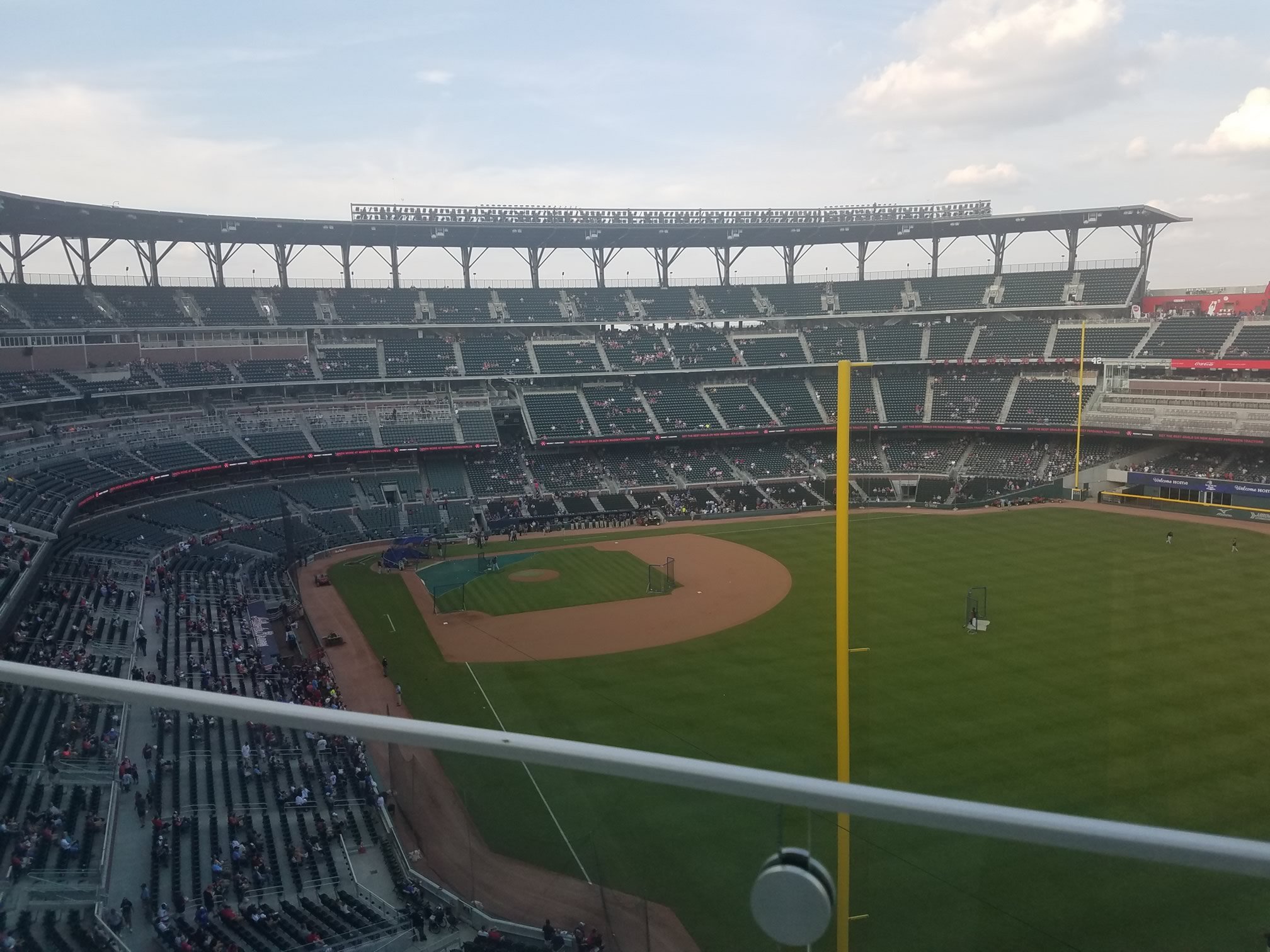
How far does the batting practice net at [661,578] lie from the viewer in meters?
31.3

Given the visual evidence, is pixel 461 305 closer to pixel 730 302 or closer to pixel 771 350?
pixel 730 302

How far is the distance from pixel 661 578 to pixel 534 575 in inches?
210

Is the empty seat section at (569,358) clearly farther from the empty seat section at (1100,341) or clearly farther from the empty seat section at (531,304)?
the empty seat section at (1100,341)

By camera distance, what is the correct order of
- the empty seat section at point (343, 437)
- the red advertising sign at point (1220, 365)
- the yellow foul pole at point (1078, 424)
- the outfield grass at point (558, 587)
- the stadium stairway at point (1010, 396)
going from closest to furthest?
the outfield grass at point (558, 587), the red advertising sign at point (1220, 365), the yellow foul pole at point (1078, 424), the empty seat section at point (343, 437), the stadium stairway at point (1010, 396)

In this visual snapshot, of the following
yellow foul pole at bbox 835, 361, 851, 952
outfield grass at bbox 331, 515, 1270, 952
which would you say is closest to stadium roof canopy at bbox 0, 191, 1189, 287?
outfield grass at bbox 331, 515, 1270, 952

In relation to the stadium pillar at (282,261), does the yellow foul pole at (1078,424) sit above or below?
below

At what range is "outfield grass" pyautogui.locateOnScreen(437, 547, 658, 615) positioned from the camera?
30.2m

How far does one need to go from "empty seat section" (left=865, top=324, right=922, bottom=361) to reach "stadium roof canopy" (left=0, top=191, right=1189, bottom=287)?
6.56 m

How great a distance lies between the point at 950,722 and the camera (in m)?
17.8

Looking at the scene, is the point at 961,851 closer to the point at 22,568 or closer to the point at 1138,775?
the point at 1138,775

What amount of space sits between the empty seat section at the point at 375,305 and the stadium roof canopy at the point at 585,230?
1.30m

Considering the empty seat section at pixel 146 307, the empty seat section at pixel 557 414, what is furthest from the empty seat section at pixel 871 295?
the empty seat section at pixel 146 307

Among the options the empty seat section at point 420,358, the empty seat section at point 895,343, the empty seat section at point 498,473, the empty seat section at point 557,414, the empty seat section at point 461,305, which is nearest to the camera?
the empty seat section at point 498,473

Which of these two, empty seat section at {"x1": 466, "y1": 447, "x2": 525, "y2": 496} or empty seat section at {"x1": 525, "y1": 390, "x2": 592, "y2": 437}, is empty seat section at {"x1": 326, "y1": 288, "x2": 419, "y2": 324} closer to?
empty seat section at {"x1": 525, "y1": 390, "x2": 592, "y2": 437}
